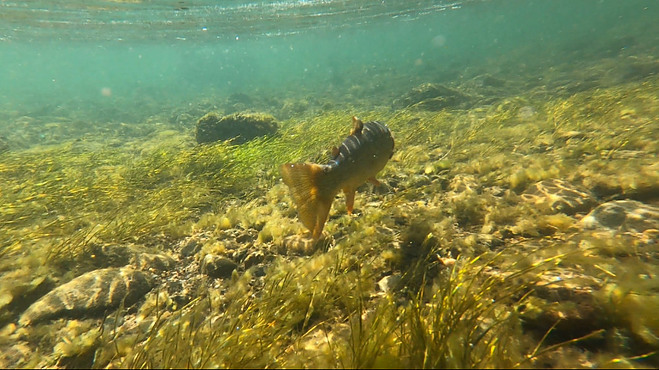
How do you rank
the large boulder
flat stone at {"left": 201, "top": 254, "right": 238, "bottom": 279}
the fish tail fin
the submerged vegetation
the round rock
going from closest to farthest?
the submerged vegetation, the fish tail fin, the round rock, flat stone at {"left": 201, "top": 254, "right": 238, "bottom": 279}, the large boulder

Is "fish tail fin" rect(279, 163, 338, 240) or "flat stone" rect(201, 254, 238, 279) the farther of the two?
"flat stone" rect(201, 254, 238, 279)

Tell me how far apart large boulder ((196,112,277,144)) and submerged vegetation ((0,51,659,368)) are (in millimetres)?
3133

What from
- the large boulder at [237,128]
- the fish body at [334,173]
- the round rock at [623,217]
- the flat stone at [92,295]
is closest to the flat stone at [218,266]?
the flat stone at [92,295]

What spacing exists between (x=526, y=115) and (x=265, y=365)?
12.4m

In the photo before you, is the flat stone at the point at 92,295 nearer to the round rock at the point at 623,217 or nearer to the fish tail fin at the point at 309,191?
the fish tail fin at the point at 309,191

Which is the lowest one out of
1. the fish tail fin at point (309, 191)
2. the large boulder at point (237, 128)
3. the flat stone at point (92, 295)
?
the large boulder at point (237, 128)

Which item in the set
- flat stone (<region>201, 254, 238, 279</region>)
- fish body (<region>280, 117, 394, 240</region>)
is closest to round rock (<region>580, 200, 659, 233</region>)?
fish body (<region>280, 117, 394, 240</region>)

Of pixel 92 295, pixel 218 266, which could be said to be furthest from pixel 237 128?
pixel 92 295

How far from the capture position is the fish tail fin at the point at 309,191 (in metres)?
3.04

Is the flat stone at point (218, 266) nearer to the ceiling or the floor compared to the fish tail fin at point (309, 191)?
nearer to the floor

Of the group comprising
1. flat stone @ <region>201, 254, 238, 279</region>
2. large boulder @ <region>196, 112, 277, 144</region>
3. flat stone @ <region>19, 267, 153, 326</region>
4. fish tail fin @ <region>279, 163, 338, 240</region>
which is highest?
fish tail fin @ <region>279, 163, 338, 240</region>

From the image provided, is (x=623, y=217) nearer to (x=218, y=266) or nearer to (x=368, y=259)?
(x=368, y=259)

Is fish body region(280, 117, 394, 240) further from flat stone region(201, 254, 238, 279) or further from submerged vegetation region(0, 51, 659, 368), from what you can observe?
flat stone region(201, 254, 238, 279)

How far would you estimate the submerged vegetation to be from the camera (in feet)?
7.57
